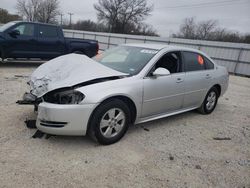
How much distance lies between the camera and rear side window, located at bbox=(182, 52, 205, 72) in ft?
15.5

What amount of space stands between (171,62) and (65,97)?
7.30ft

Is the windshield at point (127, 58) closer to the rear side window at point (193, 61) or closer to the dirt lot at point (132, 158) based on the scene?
the rear side window at point (193, 61)

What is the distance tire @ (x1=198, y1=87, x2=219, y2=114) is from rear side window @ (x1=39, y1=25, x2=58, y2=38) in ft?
23.6

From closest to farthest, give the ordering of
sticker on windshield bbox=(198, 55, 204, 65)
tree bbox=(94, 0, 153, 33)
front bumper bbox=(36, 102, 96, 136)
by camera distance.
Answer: front bumper bbox=(36, 102, 96, 136), sticker on windshield bbox=(198, 55, 204, 65), tree bbox=(94, 0, 153, 33)

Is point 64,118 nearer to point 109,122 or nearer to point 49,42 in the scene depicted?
point 109,122

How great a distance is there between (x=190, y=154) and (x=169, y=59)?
1818 mm

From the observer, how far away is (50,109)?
3.11 metres

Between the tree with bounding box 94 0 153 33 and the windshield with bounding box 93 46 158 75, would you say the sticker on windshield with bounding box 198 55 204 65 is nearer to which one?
the windshield with bounding box 93 46 158 75

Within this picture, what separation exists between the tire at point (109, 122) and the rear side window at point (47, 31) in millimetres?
7420

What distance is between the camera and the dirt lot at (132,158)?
276 cm

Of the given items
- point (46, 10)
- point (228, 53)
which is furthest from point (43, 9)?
point (228, 53)

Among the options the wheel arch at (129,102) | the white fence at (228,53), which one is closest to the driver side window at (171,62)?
the wheel arch at (129,102)

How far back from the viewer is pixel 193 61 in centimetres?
493

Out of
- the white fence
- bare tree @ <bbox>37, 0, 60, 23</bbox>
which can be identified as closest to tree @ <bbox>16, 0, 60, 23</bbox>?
bare tree @ <bbox>37, 0, 60, 23</bbox>
